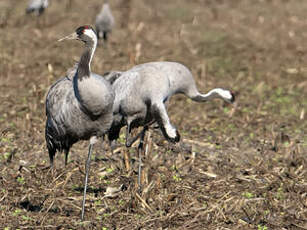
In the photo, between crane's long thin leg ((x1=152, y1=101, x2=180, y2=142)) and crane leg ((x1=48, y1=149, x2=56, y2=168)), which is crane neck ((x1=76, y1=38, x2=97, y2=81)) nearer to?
crane's long thin leg ((x1=152, y1=101, x2=180, y2=142))

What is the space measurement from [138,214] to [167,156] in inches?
51.5

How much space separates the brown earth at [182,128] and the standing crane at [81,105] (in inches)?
17.3

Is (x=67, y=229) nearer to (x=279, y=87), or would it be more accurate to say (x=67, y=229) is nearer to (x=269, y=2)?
(x=279, y=87)

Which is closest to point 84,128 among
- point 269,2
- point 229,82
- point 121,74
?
point 121,74

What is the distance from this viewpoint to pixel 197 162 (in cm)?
594

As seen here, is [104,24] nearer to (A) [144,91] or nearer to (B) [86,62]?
(A) [144,91]

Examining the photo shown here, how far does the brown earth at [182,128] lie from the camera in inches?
188

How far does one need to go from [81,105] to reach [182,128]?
250cm

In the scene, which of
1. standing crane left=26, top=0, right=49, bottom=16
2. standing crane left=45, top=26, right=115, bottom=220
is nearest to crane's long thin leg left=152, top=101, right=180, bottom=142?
standing crane left=45, top=26, right=115, bottom=220

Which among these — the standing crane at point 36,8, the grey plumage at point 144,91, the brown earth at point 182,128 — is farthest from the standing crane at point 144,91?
the standing crane at point 36,8

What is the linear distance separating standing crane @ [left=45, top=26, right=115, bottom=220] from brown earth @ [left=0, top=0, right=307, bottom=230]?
440 millimetres

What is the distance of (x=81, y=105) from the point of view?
4.58 metres

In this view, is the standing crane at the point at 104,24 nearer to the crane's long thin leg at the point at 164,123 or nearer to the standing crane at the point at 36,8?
the standing crane at the point at 36,8

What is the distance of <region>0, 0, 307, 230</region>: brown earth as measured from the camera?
477cm
